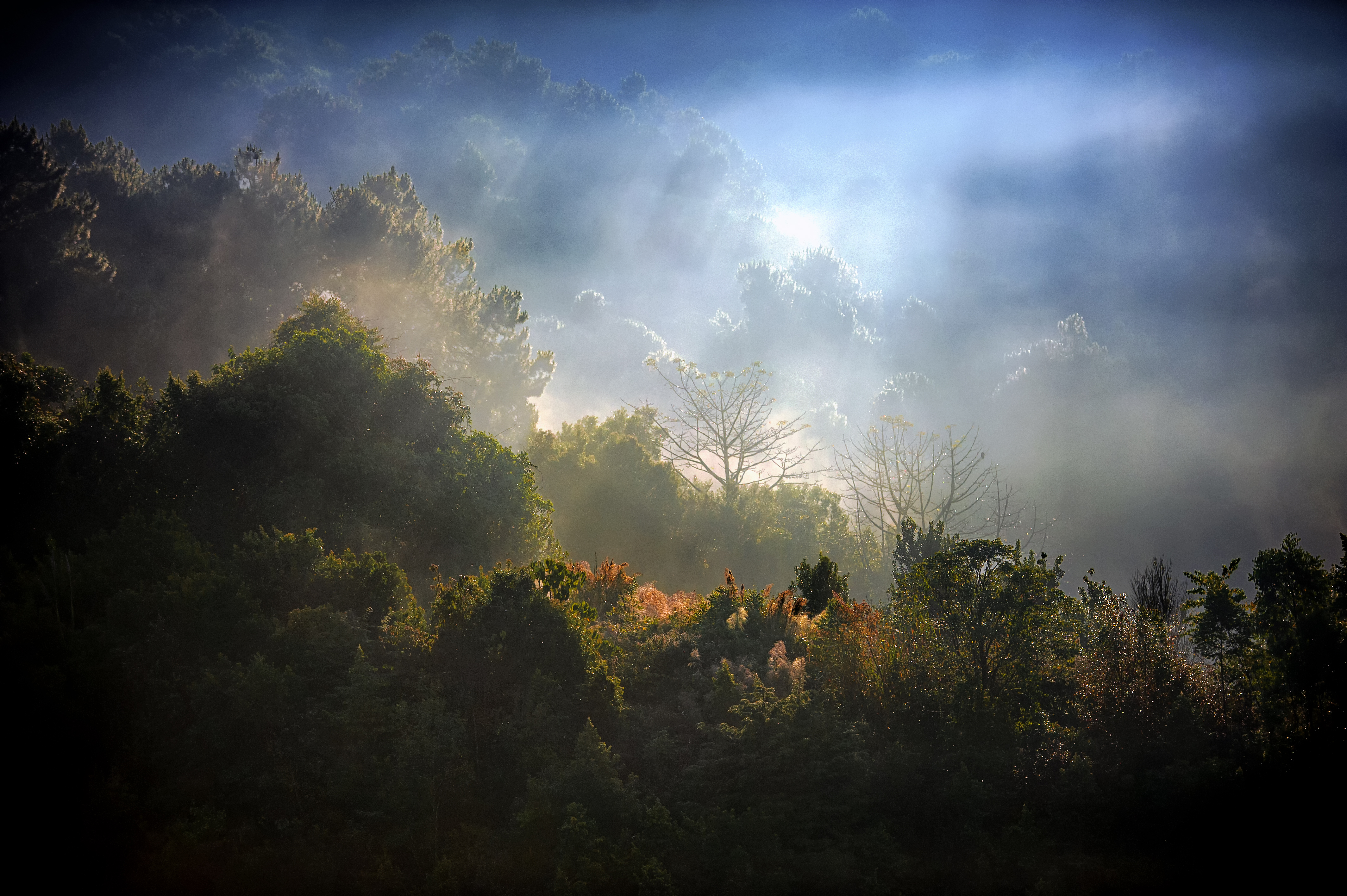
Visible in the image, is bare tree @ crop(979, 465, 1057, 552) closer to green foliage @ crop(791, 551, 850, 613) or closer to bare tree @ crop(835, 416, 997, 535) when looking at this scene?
bare tree @ crop(835, 416, 997, 535)

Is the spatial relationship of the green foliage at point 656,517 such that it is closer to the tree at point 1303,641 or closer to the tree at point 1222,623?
the tree at point 1222,623

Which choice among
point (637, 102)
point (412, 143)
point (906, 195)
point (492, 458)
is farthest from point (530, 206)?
point (492, 458)

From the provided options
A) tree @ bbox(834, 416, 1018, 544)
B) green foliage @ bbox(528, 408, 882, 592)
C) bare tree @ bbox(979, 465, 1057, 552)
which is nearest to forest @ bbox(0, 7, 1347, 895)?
tree @ bbox(834, 416, 1018, 544)

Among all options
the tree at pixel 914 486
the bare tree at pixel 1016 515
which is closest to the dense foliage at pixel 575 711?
the tree at pixel 914 486

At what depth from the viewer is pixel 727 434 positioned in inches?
1540

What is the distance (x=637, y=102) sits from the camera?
6260 inches

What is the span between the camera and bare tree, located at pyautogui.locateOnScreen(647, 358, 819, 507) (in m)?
38.7

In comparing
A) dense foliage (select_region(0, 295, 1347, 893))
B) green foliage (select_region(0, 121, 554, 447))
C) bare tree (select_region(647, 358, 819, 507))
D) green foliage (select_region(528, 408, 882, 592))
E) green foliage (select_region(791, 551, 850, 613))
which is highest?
green foliage (select_region(0, 121, 554, 447))

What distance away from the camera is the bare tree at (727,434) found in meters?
38.7

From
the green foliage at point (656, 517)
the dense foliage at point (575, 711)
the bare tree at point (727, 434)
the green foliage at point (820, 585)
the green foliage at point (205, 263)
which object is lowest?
the dense foliage at point (575, 711)

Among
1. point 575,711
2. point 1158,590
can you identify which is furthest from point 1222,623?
point 575,711

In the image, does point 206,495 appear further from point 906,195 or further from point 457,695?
point 906,195

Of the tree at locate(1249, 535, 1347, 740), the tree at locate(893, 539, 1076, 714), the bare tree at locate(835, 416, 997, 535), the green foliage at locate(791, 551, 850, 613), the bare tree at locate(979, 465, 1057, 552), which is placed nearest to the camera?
the tree at locate(1249, 535, 1347, 740)

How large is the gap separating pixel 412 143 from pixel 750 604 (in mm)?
119512
